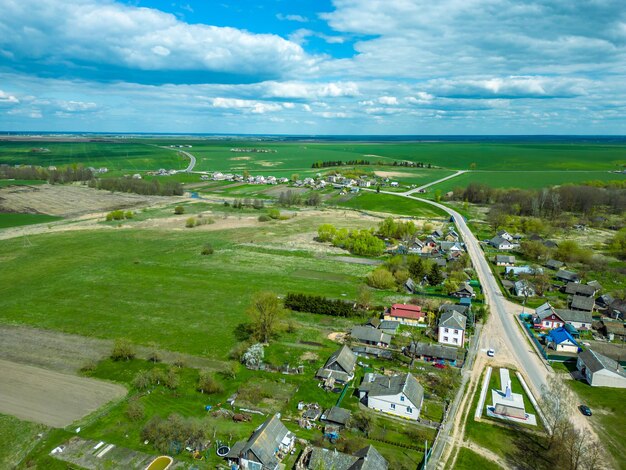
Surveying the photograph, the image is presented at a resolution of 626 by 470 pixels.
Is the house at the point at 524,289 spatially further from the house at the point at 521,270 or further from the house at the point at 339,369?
the house at the point at 339,369

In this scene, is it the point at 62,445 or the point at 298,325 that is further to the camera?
the point at 298,325

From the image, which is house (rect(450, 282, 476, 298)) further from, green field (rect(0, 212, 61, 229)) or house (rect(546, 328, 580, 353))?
green field (rect(0, 212, 61, 229))

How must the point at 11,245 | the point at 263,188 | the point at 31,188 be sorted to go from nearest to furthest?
1. the point at 11,245
2. the point at 31,188
3. the point at 263,188

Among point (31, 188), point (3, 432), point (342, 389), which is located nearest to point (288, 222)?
point (342, 389)

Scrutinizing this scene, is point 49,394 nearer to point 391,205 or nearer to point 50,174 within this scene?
point 391,205

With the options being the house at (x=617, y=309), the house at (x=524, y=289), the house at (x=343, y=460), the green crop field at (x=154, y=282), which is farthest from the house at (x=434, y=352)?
the house at (x=617, y=309)

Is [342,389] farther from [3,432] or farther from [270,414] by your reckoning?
[3,432]

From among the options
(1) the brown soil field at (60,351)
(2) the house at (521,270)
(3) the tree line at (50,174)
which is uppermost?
(3) the tree line at (50,174)
